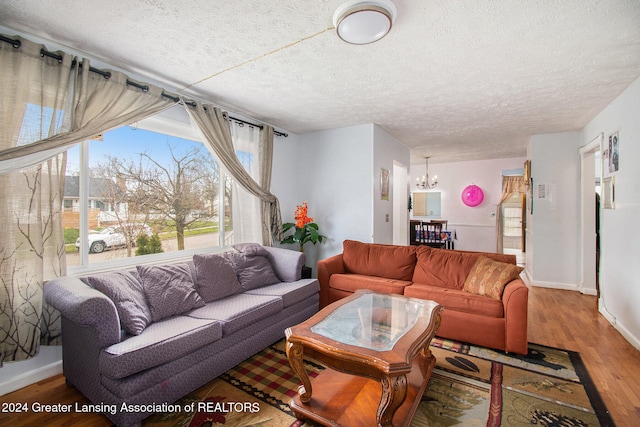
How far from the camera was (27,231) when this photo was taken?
204 centimetres

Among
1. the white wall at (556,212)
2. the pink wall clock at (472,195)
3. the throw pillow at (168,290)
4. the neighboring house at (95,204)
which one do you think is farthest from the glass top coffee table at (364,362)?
the pink wall clock at (472,195)

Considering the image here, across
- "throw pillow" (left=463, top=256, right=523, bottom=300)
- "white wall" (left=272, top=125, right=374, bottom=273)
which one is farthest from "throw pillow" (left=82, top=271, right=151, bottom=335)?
"throw pillow" (left=463, top=256, right=523, bottom=300)

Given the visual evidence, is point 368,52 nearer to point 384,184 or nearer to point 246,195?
point 246,195

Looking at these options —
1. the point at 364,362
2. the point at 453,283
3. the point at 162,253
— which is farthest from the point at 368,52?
the point at 162,253

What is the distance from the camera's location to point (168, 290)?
7.86 ft

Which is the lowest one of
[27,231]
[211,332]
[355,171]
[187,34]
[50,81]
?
[211,332]

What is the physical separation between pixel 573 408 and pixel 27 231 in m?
3.80

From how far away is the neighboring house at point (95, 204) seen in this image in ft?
7.86

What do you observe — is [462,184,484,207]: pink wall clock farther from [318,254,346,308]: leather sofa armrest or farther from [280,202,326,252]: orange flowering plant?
[318,254,346,308]: leather sofa armrest

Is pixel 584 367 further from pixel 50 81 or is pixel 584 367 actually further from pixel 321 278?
pixel 50 81

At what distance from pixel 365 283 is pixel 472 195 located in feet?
18.4

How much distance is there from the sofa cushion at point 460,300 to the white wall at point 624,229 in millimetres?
1309

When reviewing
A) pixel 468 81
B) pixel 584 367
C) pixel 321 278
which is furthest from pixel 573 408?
pixel 468 81

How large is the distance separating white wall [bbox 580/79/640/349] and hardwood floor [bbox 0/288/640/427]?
7.9 inches
